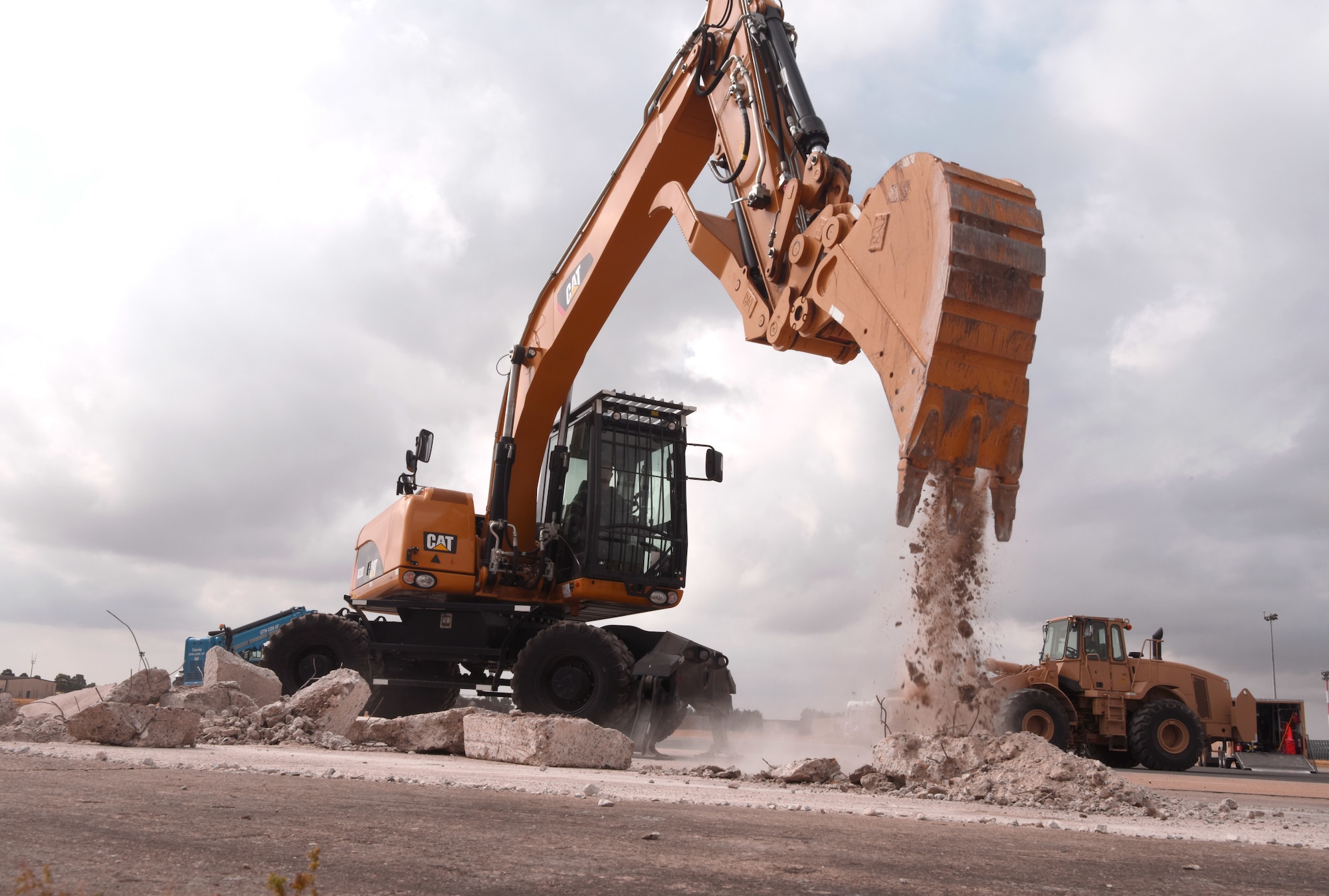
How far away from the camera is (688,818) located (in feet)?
13.3

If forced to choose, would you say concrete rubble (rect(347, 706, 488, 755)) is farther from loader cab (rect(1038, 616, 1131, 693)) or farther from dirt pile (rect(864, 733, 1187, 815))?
loader cab (rect(1038, 616, 1131, 693))

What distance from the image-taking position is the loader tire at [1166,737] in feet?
44.1

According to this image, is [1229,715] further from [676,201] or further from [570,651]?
[676,201]

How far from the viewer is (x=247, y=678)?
988 cm

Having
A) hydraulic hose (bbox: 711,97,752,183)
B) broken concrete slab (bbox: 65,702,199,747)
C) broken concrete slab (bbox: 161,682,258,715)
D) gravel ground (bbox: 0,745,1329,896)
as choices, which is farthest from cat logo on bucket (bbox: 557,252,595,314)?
gravel ground (bbox: 0,745,1329,896)

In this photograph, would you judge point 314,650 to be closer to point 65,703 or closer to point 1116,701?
point 65,703

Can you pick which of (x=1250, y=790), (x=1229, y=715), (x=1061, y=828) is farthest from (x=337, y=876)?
(x=1229, y=715)

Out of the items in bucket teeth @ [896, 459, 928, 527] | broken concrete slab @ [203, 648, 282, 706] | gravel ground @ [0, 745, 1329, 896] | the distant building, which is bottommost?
the distant building

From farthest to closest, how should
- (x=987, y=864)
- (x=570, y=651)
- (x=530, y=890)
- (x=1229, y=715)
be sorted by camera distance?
1. (x=1229, y=715)
2. (x=570, y=651)
3. (x=987, y=864)
4. (x=530, y=890)

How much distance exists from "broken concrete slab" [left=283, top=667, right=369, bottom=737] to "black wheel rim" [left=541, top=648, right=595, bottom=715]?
68.7 inches

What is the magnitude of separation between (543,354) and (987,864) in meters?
8.54

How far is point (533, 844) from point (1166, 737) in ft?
43.2

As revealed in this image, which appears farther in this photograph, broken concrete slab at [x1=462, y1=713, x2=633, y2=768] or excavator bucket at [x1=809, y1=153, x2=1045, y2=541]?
broken concrete slab at [x1=462, y1=713, x2=633, y2=768]

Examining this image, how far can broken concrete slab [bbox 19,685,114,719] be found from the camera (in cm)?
885
